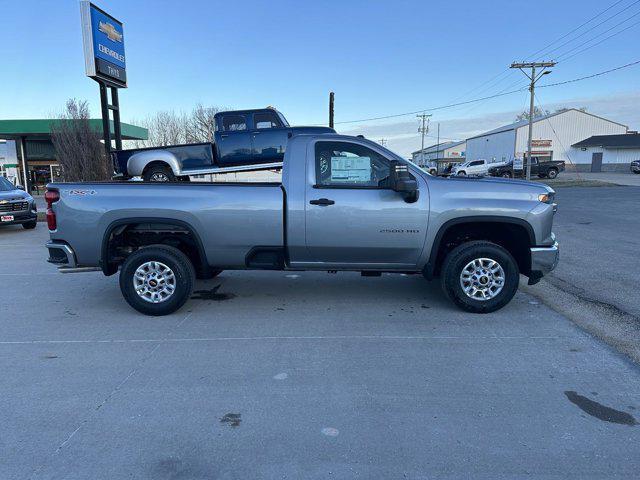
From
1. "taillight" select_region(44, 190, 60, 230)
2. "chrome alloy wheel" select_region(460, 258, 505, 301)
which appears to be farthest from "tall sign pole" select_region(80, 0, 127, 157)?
"chrome alloy wheel" select_region(460, 258, 505, 301)

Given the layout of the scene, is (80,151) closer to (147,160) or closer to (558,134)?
(147,160)

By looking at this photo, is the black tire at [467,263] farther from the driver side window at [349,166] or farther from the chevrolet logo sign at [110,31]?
the chevrolet logo sign at [110,31]

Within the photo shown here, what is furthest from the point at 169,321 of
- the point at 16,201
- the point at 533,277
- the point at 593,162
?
the point at 593,162

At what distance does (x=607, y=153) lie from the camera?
60.3m

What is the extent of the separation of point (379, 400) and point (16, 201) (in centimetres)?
1354

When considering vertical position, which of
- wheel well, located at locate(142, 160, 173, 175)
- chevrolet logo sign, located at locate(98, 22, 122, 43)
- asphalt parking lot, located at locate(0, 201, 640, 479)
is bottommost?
asphalt parking lot, located at locate(0, 201, 640, 479)

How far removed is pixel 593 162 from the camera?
6156 cm

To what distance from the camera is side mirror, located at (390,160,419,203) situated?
16.3 ft

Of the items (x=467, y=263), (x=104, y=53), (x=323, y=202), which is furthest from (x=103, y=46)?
(x=467, y=263)

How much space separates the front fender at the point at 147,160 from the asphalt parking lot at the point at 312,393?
17.6ft

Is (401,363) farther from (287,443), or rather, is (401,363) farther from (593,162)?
(593,162)

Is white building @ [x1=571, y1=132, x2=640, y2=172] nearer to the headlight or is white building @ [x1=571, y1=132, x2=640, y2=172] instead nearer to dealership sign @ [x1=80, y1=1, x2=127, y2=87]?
dealership sign @ [x1=80, y1=1, x2=127, y2=87]

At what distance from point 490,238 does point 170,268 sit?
12.7 feet

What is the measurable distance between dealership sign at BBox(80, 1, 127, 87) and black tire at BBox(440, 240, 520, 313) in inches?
500
